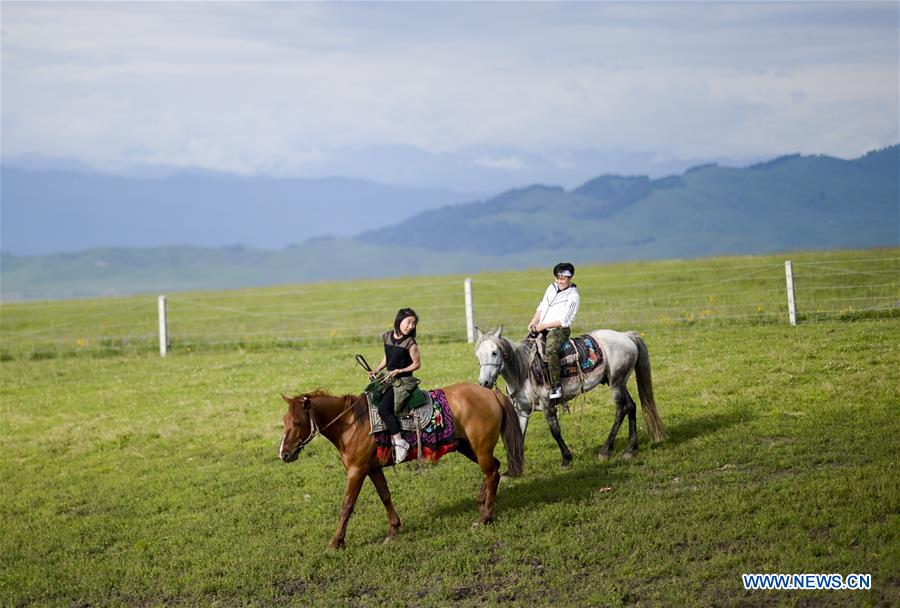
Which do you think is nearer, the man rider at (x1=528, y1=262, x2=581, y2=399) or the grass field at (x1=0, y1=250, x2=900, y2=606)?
the grass field at (x1=0, y1=250, x2=900, y2=606)

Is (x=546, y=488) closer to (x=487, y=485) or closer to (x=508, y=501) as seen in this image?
(x=508, y=501)

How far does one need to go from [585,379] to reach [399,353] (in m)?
3.63

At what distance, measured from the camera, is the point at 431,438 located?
36.9 feet

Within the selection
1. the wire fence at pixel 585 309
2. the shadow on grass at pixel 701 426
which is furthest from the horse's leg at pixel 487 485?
the wire fence at pixel 585 309

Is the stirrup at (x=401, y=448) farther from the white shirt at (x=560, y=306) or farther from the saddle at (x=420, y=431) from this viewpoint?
the white shirt at (x=560, y=306)

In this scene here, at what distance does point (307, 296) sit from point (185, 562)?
1774 inches

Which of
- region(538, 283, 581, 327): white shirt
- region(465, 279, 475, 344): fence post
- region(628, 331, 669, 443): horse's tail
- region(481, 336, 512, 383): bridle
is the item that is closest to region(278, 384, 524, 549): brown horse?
region(481, 336, 512, 383): bridle

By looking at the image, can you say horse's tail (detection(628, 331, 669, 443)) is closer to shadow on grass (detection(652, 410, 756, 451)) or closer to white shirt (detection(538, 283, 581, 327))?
shadow on grass (detection(652, 410, 756, 451))

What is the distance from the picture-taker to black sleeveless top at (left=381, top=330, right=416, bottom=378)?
36.4 ft

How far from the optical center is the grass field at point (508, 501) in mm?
9609

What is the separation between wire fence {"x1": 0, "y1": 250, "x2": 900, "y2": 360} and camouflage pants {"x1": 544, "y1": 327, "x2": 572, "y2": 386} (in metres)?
11.7

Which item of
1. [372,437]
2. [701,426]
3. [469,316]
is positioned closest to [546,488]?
[372,437]

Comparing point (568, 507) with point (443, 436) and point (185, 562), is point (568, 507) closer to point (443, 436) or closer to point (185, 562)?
point (443, 436)

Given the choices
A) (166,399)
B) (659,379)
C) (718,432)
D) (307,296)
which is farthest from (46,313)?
(718,432)
